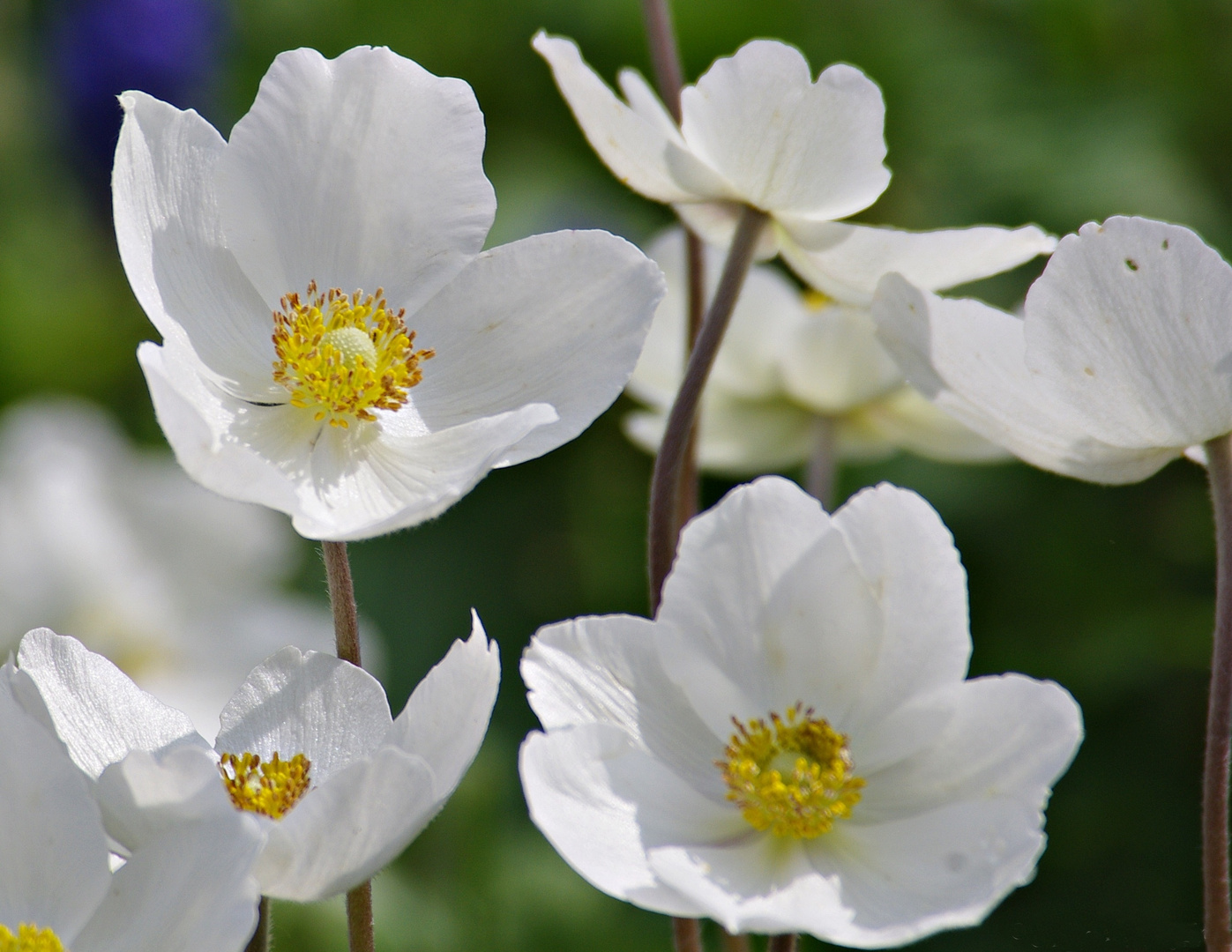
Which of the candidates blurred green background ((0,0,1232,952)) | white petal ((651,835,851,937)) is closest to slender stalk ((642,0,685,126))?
white petal ((651,835,851,937))

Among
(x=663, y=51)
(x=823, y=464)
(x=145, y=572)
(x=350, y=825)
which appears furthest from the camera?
(x=145, y=572)

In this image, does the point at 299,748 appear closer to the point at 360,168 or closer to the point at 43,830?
the point at 43,830

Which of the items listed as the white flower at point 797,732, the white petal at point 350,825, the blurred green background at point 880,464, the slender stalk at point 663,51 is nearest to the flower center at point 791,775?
the white flower at point 797,732

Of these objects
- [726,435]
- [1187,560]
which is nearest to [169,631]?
[726,435]

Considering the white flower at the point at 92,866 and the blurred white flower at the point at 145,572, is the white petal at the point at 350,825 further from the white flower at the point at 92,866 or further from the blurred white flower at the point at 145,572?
the blurred white flower at the point at 145,572

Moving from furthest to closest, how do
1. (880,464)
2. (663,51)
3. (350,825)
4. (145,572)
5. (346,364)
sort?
(880,464) → (145,572) → (663,51) → (346,364) → (350,825)

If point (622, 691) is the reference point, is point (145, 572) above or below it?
below

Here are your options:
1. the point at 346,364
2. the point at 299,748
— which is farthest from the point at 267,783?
the point at 346,364
